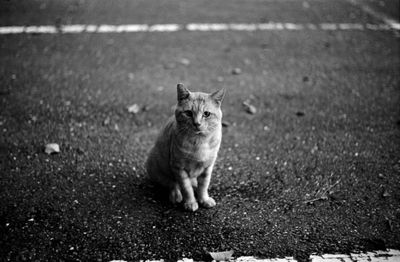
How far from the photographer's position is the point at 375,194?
125 inches

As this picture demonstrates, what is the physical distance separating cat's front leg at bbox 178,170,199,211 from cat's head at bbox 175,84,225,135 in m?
0.38

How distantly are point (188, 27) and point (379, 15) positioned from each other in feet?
13.2

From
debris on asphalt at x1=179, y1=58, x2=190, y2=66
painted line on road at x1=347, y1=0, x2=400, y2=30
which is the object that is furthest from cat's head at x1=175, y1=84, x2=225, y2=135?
painted line on road at x1=347, y1=0, x2=400, y2=30

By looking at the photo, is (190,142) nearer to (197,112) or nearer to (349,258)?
(197,112)

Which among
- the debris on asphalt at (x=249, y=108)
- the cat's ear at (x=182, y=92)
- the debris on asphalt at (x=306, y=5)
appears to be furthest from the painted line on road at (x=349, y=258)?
the debris on asphalt at (x=306, y=5)

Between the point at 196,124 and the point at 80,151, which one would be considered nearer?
the point at 196,124

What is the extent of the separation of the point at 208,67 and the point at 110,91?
1.56 m

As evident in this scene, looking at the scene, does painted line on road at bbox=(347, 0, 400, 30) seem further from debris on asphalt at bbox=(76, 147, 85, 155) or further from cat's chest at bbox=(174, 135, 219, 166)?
debris on asphalt at bbox=(76, 147, 85, 155)

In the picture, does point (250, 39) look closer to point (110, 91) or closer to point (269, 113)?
point (269, 113)

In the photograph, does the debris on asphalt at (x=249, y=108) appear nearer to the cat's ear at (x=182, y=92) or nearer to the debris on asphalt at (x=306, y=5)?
the cat's ear at (x=182, y=92)

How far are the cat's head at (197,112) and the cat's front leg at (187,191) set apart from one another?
38 cm

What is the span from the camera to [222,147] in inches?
151

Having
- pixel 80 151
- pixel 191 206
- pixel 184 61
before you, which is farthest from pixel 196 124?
pixel 184 61

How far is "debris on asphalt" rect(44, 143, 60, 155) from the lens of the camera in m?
3.60
